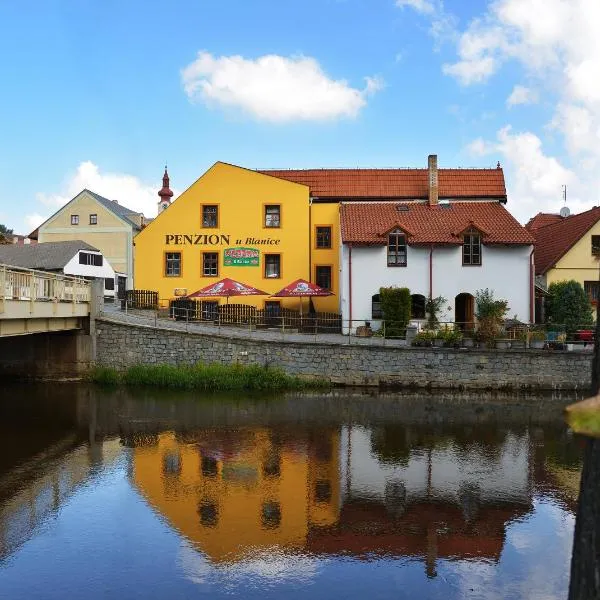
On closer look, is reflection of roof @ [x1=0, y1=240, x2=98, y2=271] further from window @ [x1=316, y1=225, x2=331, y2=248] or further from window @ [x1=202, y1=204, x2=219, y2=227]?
window @ [x1=316, y1=225, x2=331, y2=248]

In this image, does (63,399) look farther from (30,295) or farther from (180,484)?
(180,484)

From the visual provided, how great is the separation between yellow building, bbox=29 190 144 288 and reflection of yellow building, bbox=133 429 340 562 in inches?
1483

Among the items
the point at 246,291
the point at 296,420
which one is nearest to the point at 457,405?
the point at 296,420

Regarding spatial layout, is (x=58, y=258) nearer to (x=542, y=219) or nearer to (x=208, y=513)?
(x=208, y=513)

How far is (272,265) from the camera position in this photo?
33.8m


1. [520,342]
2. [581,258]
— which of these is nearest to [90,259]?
[520,342]

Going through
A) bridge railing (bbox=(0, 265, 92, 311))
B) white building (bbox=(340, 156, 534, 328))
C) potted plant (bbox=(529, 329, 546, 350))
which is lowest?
potted plant (bbox=(529, 329, 546, 350))

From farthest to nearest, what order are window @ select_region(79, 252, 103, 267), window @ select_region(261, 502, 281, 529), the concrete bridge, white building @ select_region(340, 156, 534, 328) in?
window @ select_region(79, 252, 103, 267) < white building @ select_region(340, 156, 534, 328) < the concrete bridge < window @ select_region(261, 502, 281, 529)

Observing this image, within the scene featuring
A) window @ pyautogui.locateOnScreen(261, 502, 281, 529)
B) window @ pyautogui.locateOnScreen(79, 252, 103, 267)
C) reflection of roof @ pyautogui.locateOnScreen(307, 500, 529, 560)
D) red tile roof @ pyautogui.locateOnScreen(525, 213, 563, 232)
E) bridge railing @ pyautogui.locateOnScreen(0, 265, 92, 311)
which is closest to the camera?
reflection of roof @ pyautogui.locateOnScreen(307, 500, 529, 560)

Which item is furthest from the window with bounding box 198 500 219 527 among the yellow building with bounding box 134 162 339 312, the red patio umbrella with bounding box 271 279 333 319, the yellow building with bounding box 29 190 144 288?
the yellow building with bounding box 29 190 144 288

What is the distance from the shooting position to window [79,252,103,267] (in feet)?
139

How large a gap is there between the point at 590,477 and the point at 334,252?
2988cm

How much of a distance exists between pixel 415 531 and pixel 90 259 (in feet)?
125

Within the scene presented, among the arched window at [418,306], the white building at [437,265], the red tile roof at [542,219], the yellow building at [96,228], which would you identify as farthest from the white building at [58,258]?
the red tile roof at [542,219]
